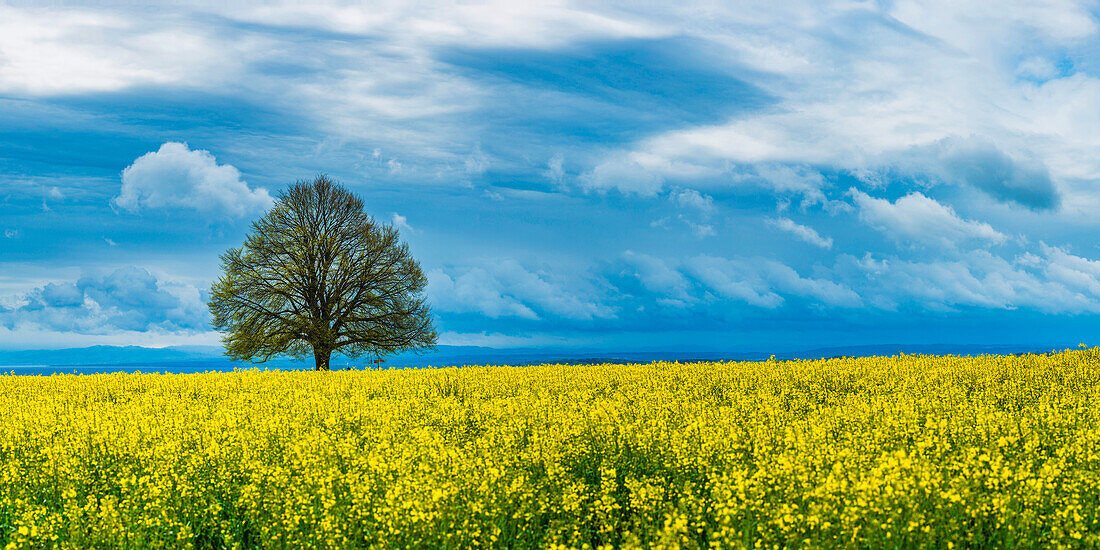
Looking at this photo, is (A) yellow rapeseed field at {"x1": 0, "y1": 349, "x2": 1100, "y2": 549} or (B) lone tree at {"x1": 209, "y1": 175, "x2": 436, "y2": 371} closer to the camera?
(A) yellow rapeseed field at {"x1": 0, "y1": 349, "x2": 1100, "y2": 549}

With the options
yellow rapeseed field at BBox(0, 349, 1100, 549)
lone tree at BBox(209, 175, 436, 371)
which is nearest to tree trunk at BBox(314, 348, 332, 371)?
lone tree at BBox(209, 175, 436, 371)

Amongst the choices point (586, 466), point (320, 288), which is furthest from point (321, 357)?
point (586, 466)

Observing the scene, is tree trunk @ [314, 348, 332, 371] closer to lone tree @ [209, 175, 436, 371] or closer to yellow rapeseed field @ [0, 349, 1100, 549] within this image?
lone tree @ [209, 175, 436, 371]

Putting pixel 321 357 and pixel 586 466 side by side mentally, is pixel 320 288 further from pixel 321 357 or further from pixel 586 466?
pixel 586 466

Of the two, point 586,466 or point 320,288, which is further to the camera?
point 320,288

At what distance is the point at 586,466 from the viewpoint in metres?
A: 9.80

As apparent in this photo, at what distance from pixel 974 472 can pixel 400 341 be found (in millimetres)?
29336

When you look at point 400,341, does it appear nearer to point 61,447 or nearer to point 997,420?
point 61,447

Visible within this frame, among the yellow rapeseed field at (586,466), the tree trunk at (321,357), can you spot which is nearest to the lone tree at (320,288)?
the tree trunk at (321,357)

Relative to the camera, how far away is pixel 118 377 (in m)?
23.4

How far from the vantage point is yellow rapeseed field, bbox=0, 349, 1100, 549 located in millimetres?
6430

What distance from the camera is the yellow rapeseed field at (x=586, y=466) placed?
6430mm

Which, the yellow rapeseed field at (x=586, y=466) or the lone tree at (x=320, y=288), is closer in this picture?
the yellow rapeseed field at (x=586, y=466)

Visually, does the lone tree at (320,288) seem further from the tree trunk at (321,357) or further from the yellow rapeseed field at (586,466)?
the yellow rapeseed field at (586,466)
